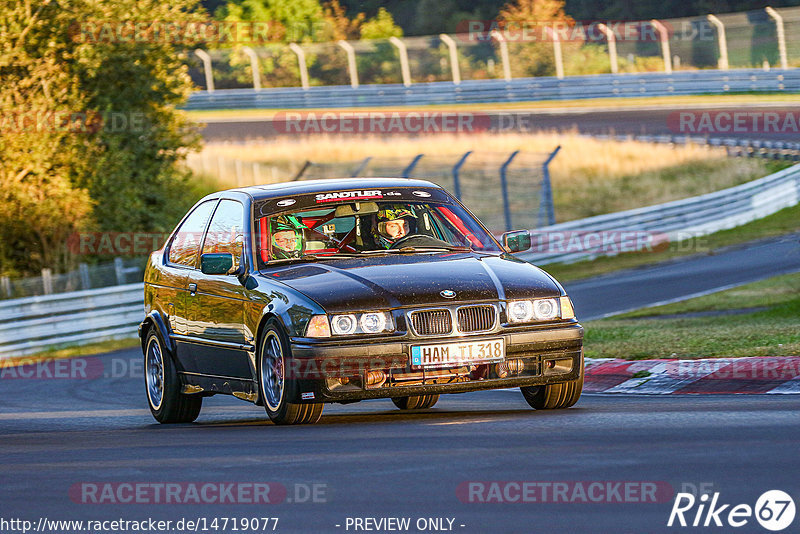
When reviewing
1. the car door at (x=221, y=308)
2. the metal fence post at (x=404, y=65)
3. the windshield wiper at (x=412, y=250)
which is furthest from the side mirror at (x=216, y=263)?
the metal fence post at (x=404, y=65)

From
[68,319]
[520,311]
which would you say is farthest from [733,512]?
[68,319]

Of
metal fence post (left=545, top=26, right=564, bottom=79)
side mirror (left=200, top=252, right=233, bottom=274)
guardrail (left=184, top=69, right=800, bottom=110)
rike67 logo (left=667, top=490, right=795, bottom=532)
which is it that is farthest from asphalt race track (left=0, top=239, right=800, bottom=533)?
metal fence post (left=545, top=26, right=564, bottom=79)

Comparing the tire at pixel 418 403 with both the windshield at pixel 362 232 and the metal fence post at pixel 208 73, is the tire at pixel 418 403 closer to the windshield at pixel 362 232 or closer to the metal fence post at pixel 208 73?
the windshield at pixel 362 232

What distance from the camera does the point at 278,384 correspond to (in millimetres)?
9125

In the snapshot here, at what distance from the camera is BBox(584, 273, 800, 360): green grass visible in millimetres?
12453

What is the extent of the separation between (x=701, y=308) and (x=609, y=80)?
28315mm

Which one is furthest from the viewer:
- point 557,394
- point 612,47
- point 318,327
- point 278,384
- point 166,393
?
point 612,47

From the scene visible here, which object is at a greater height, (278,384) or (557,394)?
(278,384)

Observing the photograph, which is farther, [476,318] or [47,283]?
[47,283]

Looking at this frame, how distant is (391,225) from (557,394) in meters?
1.68

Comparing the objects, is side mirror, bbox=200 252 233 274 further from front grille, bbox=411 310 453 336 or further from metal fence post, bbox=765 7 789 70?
metal fence post, bbox=765 7 789 70

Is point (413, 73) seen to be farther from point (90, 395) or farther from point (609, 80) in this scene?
point (90, 395)

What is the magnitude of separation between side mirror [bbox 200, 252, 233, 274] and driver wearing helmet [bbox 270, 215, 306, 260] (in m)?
0.32

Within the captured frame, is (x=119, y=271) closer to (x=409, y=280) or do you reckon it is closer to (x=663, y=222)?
(x=663, y=222)
